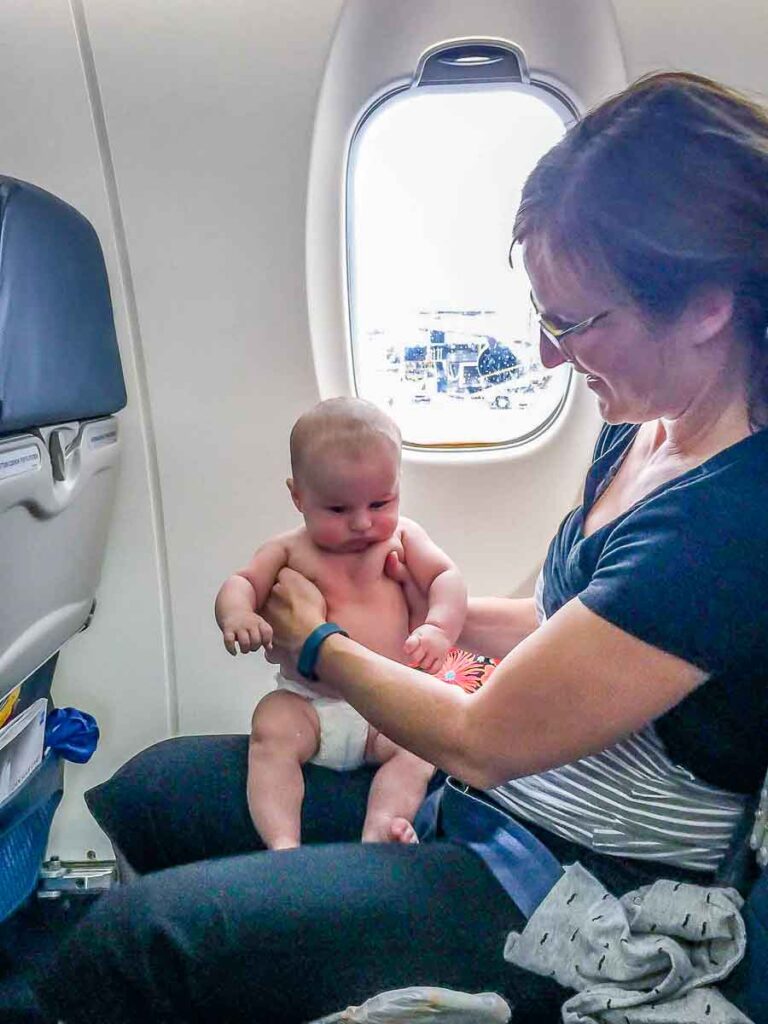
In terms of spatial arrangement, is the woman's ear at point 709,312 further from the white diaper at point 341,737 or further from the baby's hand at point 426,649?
the white diaper at point 341,737

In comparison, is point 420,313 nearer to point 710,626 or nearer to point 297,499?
point 297,499

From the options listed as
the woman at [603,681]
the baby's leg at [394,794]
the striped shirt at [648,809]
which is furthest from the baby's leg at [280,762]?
the striped shirt at [648,809]

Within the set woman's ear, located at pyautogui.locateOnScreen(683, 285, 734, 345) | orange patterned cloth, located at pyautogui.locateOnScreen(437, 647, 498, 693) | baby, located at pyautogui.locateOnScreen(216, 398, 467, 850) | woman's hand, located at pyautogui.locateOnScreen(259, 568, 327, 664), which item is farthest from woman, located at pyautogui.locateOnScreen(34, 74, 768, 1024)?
orange patterned cloth, located at pyautogui.locateOnScreen(437, 647, 498, 693)

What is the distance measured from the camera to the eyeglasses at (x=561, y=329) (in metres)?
1.04

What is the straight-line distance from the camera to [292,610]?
1.31m

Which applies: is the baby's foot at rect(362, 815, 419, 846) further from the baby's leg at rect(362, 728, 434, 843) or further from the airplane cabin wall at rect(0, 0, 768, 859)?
the airplane cabin wall at rect(0, 0, 768, 859)

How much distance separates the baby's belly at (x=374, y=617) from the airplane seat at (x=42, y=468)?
0.48m

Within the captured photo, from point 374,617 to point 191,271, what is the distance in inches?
29.5

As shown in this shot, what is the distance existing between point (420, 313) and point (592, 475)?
2.42ft

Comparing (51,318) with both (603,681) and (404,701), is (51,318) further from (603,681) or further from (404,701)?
(603,681)

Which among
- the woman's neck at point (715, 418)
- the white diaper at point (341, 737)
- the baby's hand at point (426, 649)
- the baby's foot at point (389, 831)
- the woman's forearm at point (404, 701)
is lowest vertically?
the baby's foot at point (389, 831)

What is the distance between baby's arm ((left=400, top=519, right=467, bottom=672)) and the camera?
136 centimetres

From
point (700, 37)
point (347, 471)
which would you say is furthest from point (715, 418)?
point (700, 37)

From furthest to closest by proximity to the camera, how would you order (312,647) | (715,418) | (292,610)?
1. (292,610)
2. (312,647)
3. (715,418)
